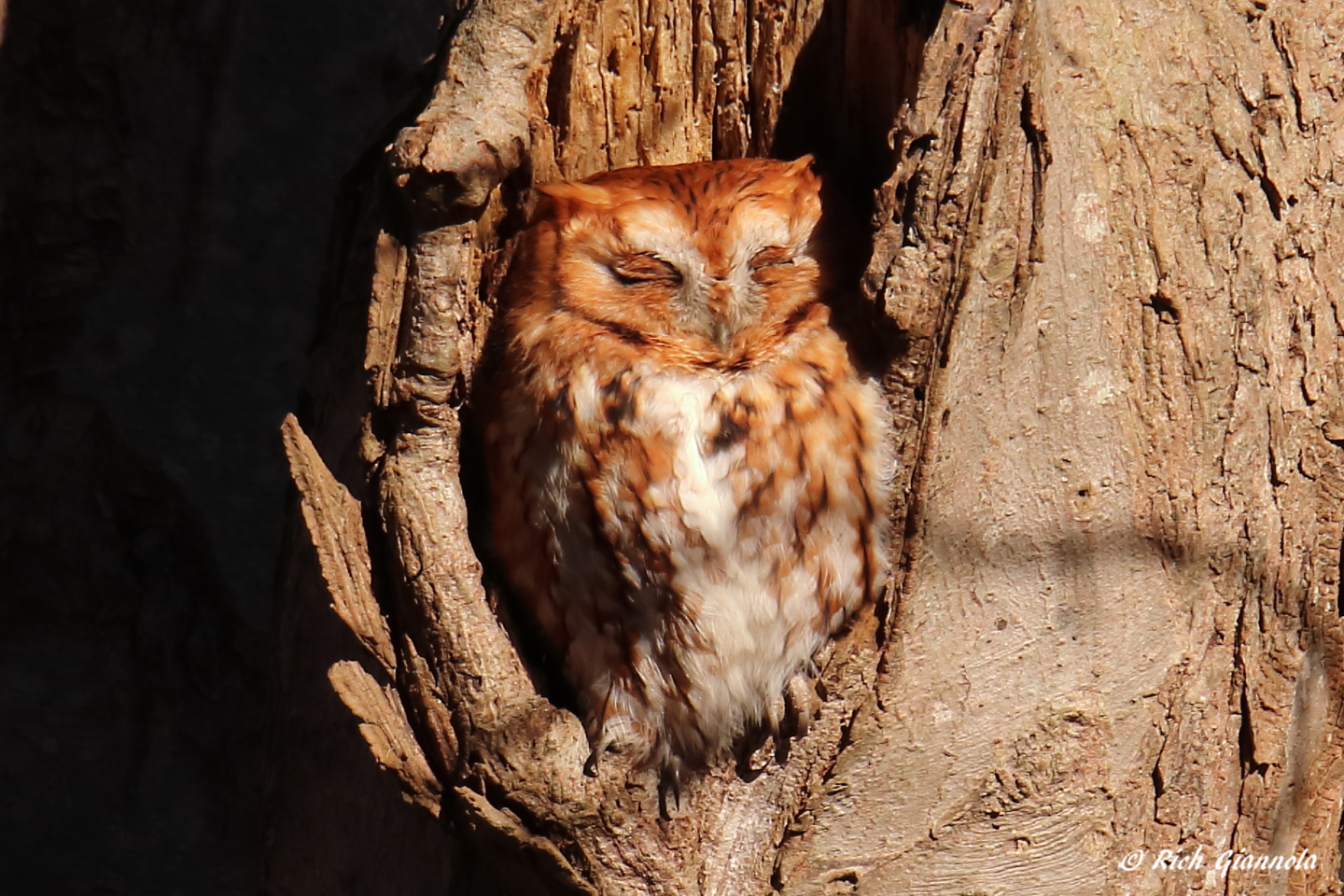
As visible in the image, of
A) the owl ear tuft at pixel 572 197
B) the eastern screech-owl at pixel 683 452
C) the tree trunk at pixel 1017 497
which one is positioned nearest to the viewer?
the tree trunk at pixel 1017 497

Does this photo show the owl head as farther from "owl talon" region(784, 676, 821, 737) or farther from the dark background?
the dark background

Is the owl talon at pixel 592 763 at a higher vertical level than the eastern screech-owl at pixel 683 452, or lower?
lower

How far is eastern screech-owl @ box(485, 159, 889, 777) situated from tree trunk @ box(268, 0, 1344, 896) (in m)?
0.12

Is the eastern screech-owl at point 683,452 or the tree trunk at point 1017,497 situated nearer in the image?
the tree trunk at point 1017,497

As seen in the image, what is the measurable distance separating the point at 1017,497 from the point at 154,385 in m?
1.63

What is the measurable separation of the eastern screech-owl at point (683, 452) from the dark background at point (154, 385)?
2.49 ft

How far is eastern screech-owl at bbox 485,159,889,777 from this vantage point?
1762 mm

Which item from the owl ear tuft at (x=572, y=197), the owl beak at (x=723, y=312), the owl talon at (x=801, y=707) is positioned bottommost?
the owl talon at (x=801, y=707)

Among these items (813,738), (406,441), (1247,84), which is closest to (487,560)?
(406,441)

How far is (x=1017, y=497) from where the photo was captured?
1598mm

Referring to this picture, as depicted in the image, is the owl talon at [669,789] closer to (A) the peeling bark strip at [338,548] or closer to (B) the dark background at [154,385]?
(A) the peeling bark strip at [338,548]

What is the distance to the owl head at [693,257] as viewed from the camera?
6.06 ft

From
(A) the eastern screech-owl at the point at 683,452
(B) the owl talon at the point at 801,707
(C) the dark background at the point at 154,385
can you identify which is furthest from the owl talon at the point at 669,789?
(C) the dark background at the point at 154,385

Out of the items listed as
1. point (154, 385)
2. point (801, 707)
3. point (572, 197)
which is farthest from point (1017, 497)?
point (154, 385)
